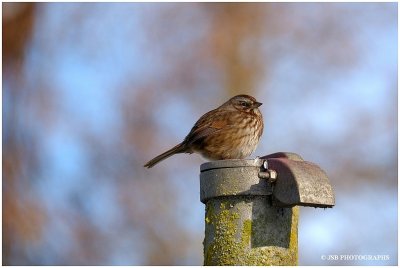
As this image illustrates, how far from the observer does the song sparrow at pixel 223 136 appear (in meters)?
7.51

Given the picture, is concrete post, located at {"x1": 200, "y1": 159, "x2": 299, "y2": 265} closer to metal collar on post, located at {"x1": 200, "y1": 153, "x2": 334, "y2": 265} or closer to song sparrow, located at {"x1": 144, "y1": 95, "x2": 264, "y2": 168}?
metal collar on post, located at {"x1": 200, "y1": 153, "x2": 334, "y2": 265}

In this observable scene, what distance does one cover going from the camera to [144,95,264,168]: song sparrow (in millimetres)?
7508

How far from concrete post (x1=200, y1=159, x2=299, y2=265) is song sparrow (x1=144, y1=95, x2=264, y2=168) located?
2.85 metres

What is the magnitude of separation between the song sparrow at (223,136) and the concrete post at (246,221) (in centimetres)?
285

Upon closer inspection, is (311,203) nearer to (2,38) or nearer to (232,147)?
(232,147)

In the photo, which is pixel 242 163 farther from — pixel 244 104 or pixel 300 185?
pixel 244 104

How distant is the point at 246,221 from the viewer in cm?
453

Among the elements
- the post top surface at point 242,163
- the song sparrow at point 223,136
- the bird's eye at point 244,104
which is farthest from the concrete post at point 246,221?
the bird's eye at point 244,104

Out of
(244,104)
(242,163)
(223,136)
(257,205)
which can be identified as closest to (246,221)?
(257,205)

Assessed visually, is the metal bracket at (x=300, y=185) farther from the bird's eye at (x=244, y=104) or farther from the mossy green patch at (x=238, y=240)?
the bird's eye at (x=244, y=104)

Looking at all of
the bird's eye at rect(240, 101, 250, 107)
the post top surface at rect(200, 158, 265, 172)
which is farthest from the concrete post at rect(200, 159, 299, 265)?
the bird's eye at rect(240, 101, 250, 107)

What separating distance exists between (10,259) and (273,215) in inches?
234

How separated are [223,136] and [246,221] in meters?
3.04

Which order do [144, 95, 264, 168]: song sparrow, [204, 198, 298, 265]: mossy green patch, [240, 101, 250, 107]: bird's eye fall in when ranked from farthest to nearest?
1. [240, 101, 250, 107]: bird's eye
2. [144, 95, 264, 168]: song sparrow
3. [204, 198, 298, 265]: mossy green patch
